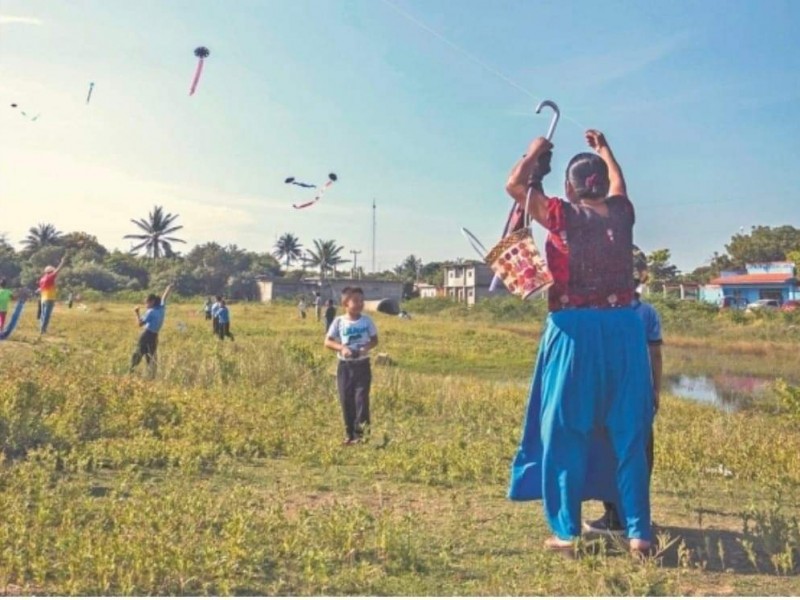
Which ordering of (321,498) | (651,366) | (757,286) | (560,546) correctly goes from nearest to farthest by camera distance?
(560,546) → (651,366) → (321,498) → (757,286)

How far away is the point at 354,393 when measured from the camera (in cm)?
804

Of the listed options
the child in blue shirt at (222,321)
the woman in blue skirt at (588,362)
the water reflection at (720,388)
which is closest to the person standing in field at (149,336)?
the child in blue shirt at (222,321)

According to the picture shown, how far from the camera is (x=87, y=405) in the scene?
7.82 meters

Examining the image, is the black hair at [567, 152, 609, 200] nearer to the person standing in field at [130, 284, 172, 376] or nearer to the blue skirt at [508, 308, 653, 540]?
the blue skirt at [508, 308, 653, 540]

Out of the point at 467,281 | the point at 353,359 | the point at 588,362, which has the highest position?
the point at 467,281

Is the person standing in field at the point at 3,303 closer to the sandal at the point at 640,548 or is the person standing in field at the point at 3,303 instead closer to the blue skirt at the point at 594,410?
the blue skirt at the point at 594,410

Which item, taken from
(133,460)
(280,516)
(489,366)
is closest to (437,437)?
(133,460)

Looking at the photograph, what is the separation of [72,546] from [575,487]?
7.90 ft

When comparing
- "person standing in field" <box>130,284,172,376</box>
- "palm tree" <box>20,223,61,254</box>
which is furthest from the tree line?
"person standing in field" <box>130,284,172,376</box>

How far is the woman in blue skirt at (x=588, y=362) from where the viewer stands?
4043 millimetres

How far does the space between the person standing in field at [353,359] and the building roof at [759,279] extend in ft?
190

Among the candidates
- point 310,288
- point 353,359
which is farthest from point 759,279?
point 353,359

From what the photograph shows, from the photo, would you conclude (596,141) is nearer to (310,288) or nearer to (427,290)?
(310,288)

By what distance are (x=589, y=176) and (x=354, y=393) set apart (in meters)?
4.32
